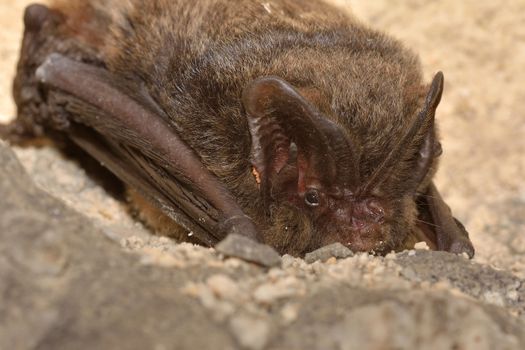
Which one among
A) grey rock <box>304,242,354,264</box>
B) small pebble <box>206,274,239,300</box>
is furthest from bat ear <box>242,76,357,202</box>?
small pebble <box>206,274,239,300</box>

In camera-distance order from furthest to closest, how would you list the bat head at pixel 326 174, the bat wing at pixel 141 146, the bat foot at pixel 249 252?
the bat wing at pixel 141 146
the bat head at pixel 326 174
the bat foot at pixel 249 252

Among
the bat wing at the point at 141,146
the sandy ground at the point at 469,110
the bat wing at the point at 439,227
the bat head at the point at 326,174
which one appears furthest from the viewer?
the sandy ground at the point at 469,110

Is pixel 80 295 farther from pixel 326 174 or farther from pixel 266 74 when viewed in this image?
pixel 266 74

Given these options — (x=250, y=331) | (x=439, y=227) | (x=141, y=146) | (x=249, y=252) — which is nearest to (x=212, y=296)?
(x=250, y=331)

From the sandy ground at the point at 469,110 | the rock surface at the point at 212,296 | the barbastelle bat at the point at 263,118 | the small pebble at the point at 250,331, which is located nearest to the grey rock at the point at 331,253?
the rock surface at the point at 212,296

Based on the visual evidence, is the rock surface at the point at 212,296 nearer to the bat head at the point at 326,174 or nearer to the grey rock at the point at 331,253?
the grey rock at the point at 331,253

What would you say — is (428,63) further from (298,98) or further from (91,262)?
(91,262)

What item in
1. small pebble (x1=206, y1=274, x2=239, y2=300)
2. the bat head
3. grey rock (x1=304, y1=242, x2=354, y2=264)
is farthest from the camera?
the bat head

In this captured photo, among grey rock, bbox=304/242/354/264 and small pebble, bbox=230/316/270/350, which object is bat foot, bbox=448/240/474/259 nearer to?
grey rock, bbox=304/242/354/264

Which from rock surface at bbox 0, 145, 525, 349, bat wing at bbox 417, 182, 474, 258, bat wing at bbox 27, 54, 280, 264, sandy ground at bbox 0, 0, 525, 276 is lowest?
bat wing at bbox 27, 54, 280, 264

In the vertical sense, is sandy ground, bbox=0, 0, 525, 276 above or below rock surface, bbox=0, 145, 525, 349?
above
